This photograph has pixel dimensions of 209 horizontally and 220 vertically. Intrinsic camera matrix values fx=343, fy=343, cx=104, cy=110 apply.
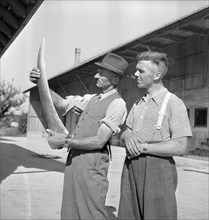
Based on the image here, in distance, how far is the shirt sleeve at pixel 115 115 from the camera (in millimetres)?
2195

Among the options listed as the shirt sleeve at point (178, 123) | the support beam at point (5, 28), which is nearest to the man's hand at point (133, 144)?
the shirt sleeve at point (178, 123)

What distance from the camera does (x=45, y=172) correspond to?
27.1 feet

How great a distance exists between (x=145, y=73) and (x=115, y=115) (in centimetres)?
47

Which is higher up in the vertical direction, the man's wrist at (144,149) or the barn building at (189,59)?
the barn building at (189,59)

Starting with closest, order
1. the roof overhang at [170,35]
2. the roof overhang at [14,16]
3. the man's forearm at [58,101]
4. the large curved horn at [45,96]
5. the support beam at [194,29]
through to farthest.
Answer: the large curved horn at [45,96]
the man's forearm at [58,101]
the roof overhang at [14,16]
the roof overhang at [170,35]
the support beam at [194,29]

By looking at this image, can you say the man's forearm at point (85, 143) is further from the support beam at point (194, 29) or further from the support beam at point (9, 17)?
the support beam at point (194, 29)

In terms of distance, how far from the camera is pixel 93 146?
220 cm

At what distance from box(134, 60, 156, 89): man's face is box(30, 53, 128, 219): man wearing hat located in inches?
16.4

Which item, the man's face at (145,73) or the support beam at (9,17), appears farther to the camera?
the support beam at (9,17)

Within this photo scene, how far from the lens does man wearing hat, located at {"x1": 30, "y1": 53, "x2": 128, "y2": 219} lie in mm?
2211

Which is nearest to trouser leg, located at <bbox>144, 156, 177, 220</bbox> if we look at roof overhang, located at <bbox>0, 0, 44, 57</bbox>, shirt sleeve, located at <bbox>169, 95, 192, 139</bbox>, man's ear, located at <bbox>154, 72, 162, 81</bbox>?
shirt sleeve, located at <bbox>169, 95, 192, 139</bbox>

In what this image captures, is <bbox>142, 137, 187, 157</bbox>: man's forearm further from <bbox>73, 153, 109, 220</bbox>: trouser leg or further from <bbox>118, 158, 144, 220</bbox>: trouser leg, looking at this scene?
<bbox>73, 153, 109, 220</bbox>: trouser leg

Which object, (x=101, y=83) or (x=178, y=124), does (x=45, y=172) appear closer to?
(x=101, y=83)

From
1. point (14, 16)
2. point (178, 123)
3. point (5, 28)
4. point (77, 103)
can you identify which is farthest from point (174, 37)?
point (178, 123)
